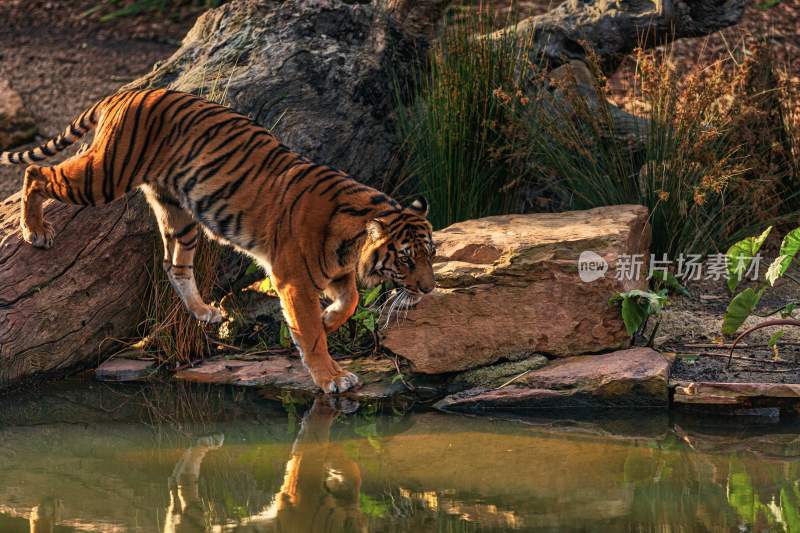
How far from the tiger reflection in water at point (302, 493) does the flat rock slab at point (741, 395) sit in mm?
1575

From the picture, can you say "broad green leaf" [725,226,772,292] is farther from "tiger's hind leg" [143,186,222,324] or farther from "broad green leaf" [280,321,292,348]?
"tiger's hind leg" [143,186,222,324]

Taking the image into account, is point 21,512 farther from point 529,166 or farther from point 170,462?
point 529,166

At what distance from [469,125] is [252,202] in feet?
4.68

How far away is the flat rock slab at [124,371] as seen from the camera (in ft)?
17.6

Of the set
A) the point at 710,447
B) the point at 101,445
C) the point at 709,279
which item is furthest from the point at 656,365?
the point at 101,445

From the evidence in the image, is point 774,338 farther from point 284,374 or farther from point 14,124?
point 14,124

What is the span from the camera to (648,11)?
654 centimetres

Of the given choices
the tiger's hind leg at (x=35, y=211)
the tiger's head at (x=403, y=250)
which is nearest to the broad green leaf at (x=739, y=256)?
the tiger's head at (x=403, y=250)

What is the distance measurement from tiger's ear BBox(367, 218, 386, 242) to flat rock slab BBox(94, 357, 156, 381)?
4.95ft

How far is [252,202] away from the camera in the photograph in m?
5.00

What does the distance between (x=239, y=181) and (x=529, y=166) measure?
1.71 metres

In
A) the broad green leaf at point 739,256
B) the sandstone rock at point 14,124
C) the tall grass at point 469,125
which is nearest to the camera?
the broad green leaf at point 739,256

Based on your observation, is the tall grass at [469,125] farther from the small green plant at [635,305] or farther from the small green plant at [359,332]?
the small green plant at [635,305]

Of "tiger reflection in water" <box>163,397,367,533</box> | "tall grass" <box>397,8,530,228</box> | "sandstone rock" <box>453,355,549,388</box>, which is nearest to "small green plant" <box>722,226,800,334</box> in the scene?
"sandstone rock" <box>453,355,549,388</box>
